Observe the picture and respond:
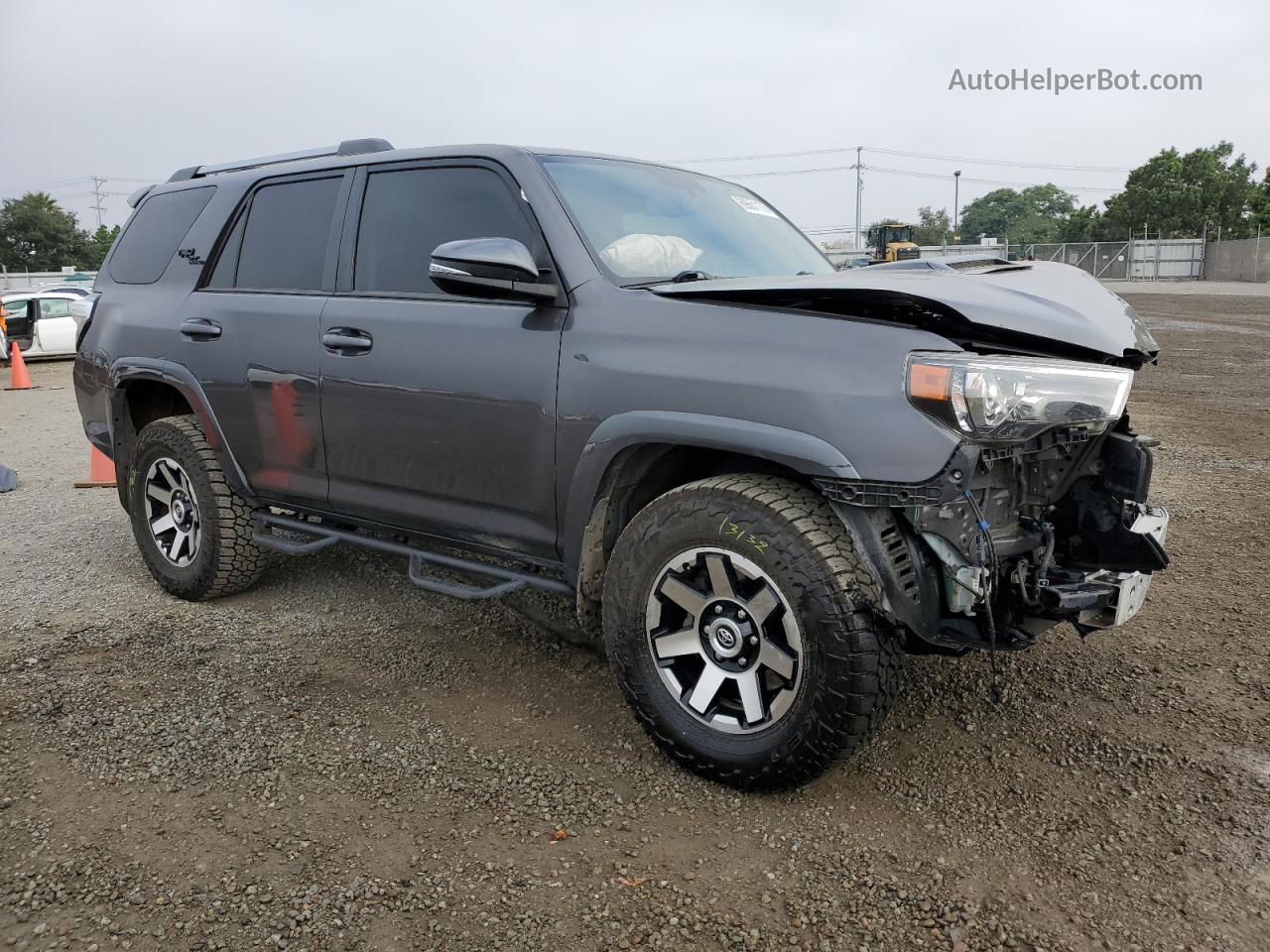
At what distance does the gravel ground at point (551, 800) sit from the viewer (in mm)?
2324

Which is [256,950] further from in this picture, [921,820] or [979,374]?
[979,374]

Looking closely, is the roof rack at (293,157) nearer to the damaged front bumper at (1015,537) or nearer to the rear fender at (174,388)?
the rear fender at (174,388)

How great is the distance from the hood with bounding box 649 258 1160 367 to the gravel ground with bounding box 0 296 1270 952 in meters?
1.30

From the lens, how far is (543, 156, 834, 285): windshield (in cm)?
332

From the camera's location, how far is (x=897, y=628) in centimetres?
260

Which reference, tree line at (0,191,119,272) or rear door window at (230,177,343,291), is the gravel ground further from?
tree line at (0,191,119,272)

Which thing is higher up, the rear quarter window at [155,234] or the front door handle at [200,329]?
the rear quarter window at [155,234]

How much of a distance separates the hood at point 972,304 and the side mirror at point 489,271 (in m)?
0.40

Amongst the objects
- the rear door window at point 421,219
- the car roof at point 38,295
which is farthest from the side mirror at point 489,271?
the car roof at point 38,295

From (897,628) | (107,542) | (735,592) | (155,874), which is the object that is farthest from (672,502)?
(107,542)

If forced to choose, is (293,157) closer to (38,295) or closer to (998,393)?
(998,393)

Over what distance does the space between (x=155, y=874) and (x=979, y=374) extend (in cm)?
246

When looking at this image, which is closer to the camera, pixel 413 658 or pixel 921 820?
pixel 921 820

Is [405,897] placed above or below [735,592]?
below
